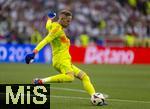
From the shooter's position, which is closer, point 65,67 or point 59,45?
point 65,67

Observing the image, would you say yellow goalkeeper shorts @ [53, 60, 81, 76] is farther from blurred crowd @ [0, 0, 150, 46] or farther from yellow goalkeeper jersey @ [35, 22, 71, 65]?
blurred crowd @ [0, 0, 150, 46]

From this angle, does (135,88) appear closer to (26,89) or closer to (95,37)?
(26,89)

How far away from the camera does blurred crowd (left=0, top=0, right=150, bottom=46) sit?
3728cm

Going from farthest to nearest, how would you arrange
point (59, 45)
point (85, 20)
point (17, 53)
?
point (85, 20)
point (17, 53)
point (59, 45)

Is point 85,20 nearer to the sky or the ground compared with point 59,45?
nearer to the sky

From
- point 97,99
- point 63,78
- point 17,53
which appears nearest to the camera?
point 97,99

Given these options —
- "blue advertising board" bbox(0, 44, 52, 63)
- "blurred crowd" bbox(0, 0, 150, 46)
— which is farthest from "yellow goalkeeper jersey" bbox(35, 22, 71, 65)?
A: "blurred crowd" bbox(0, 0, 150, 46)

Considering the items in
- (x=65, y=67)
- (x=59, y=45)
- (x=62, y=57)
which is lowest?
(x=65, y=67)

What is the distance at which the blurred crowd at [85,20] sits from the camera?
37281mm

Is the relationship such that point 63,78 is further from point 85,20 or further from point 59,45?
point 85,20

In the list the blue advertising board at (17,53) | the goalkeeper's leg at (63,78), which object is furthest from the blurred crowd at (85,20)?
the goalkeeper's leg at (63,78)

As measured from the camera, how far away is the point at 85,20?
38.4 meters

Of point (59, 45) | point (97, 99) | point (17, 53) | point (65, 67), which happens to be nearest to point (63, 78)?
point (65, 67)

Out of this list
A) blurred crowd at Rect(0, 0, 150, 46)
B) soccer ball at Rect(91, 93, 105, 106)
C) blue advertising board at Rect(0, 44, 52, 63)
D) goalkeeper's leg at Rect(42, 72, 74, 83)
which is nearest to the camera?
soccer ball at Rect(91, 93, 105, 106)
